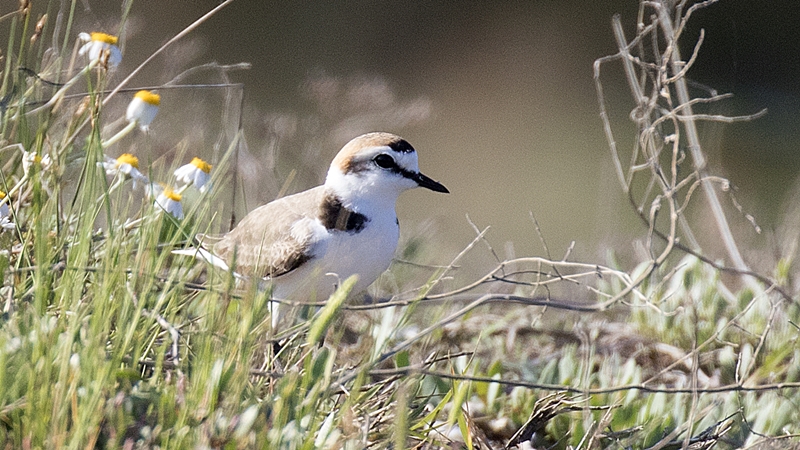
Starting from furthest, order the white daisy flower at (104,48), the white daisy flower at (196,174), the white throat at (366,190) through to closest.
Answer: the white throat at (366,190) < the white daisy flower at (196,174) < the white daisy flower at (104,48)

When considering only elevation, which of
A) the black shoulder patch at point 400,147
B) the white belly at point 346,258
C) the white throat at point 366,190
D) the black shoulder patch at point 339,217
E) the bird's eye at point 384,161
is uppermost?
the black shoulder patch at point 400,147

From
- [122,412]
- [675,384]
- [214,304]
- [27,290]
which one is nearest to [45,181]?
[27,290]

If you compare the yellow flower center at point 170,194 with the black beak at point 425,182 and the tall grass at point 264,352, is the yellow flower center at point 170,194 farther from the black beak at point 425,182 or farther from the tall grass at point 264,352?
the black beak at point 425,182

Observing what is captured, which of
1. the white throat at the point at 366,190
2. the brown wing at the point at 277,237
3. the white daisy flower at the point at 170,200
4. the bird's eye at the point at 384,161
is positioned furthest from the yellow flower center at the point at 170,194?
the bird's eye at the point at 384,161

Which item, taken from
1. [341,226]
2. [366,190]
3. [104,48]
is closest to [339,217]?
[341,226]

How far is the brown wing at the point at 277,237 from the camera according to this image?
3.10 metres

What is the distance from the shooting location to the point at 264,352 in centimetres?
228

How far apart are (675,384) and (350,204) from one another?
1.16m

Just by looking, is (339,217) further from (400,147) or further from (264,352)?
(264,352)

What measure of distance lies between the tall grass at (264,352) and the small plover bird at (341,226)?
30 centimetres

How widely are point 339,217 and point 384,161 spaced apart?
26 centimetres

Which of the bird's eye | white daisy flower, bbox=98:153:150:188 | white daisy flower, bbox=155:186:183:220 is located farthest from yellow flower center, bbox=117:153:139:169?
the bird's eye

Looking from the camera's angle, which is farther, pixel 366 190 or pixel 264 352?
pixel 366 190

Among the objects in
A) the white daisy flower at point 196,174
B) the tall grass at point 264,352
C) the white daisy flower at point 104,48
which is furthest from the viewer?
the white daisy flower at point 196,174
